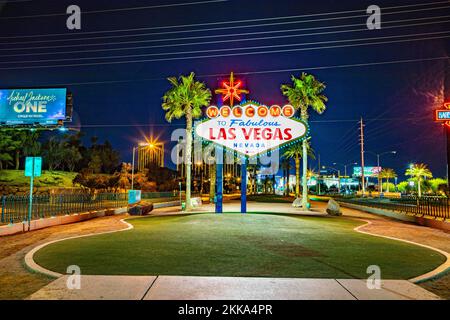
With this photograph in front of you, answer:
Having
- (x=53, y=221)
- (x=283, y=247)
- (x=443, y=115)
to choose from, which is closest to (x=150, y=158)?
(x=53, y=221)

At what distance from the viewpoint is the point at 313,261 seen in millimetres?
8820

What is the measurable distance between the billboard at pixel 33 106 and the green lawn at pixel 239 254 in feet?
81.3

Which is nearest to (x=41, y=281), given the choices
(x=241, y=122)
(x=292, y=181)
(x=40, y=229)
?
(x=40, y=229)

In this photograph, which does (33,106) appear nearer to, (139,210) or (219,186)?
(139,210)

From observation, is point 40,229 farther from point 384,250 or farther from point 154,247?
point 384,250

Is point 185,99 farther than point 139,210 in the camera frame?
Yes

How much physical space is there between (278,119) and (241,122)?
2.52 meters

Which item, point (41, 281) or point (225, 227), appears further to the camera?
point (225, 227)

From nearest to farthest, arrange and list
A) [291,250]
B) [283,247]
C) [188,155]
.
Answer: [291,250] < [283,247] < [188,155]

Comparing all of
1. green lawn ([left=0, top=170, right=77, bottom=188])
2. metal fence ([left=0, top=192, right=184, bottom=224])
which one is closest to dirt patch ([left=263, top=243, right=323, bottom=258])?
metal fence ([left=0, top=192, right=184, bottom=224])

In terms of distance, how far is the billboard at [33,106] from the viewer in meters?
33.2

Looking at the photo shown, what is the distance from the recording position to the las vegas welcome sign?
73.4ft

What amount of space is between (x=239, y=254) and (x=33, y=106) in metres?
32.1

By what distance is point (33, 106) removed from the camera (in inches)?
1319
